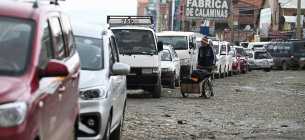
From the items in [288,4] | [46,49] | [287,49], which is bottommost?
[287,49]

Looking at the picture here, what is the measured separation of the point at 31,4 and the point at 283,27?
76.6 m

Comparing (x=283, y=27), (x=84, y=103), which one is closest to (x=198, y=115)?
(x=84, y=103)

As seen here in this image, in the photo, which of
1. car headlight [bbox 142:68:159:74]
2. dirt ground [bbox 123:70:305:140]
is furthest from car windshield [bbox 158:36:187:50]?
car headlight [bbox 142:68:159:74]

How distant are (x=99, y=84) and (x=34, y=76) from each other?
3201mm

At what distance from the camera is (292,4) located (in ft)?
277

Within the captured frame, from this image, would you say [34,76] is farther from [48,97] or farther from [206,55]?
[206,55]

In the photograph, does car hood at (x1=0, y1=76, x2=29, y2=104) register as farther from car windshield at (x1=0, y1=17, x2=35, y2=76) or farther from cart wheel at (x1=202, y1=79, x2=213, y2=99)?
cart wheel at (x1=202, y1=79, x2=213, y2=99)

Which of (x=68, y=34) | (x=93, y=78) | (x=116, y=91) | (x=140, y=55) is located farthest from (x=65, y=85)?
(x=140, y=55)

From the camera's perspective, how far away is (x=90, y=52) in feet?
31.0

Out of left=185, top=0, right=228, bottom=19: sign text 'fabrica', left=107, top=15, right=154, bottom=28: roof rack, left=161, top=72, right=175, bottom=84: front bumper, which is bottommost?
left=161, top=72, right=175, bottom=84: front bumper

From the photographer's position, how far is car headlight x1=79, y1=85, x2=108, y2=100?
7.81m

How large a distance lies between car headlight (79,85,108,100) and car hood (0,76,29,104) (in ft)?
10.1

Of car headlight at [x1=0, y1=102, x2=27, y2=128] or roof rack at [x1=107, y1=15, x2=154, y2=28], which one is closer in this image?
car headlight at [x1=0, y1=102, x2=27, y2=128]

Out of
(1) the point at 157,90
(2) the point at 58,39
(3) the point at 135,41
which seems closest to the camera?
(2) the point at 58,39
